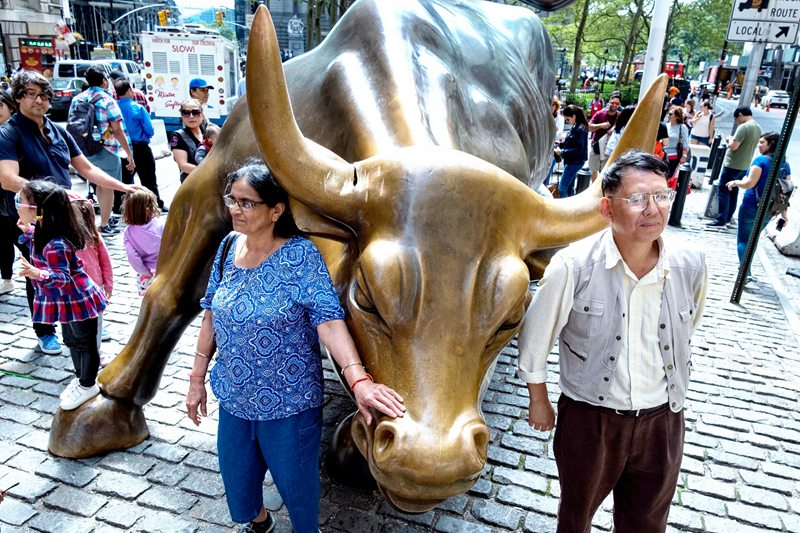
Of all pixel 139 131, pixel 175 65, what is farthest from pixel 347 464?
pixel 175 65

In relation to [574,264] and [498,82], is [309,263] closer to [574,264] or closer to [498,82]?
[574,264]

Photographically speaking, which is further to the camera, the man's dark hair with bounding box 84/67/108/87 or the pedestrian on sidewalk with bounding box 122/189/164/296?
the man's dark hair with bounding box 84/67/108/87

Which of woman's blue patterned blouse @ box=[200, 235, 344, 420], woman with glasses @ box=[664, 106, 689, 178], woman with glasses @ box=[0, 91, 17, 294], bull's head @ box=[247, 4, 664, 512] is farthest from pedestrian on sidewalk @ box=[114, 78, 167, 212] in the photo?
woman with glasses @ box=[664, 106, 689, 178]

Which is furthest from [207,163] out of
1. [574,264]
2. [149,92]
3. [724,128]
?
[724,128]

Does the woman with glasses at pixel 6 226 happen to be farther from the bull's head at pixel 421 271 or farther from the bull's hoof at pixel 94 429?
the bull's head at pixel 421 271

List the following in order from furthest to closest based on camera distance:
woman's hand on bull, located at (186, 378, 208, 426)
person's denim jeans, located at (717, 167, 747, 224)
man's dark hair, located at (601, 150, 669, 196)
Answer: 1. person's denim jeans, located at (717, 167, 747, 224)
2. woman's hand on bull, located at (186, 378, 208, 426)
3. man's dark hair, located at (601, 150, 669, 196)

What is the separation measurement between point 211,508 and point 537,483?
1914 mm

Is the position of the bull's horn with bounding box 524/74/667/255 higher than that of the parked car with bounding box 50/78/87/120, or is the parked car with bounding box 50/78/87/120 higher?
the bull's horn with bounding box 524/74/667/255

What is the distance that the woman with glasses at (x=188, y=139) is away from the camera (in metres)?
6.62

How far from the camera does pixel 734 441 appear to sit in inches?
169

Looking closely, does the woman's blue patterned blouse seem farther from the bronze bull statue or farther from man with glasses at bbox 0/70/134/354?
man with glasses at bbox 0/70/134/354

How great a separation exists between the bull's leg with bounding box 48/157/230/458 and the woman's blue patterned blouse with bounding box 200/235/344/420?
98 centimetres

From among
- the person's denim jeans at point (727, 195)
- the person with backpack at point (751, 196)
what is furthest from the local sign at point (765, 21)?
the person's denim jeans at point (727, 195)

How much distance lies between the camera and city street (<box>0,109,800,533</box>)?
328 cm
